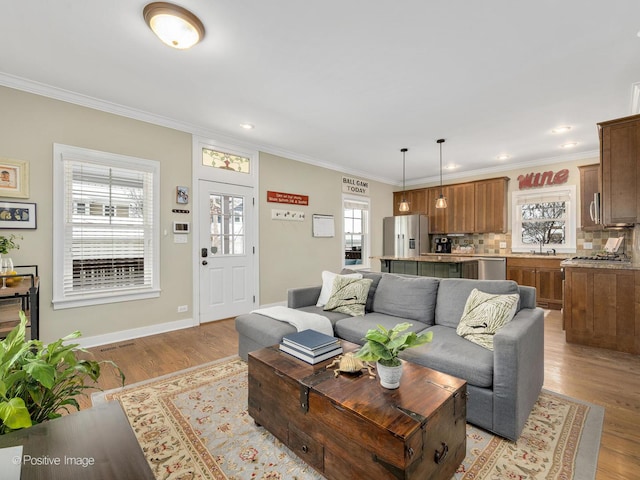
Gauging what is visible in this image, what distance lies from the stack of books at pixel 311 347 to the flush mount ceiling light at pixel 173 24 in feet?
7.45

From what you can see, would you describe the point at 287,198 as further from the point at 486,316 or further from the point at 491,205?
the point at 491,205

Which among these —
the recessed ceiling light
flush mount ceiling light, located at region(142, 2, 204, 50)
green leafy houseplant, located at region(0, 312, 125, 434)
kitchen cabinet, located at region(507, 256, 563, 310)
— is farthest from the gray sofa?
kitchen cabinet, located at region(507, 256, 563, 310)

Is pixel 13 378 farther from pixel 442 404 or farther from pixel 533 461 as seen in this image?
pixel 533 461

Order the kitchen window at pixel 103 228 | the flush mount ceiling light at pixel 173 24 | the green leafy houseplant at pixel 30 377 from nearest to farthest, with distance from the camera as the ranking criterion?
the green leafy houseplant at pixel 30 377, the flush mount ceiling light at pixel 173 24, the kitchen window at pixel 103 228

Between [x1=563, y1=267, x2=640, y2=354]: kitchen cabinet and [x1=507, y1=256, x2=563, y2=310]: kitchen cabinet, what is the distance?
5.86 ft

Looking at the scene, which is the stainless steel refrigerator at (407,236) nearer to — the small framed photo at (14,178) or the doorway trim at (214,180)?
the doorway trim at (214,180)

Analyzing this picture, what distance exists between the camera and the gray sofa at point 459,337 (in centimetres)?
177

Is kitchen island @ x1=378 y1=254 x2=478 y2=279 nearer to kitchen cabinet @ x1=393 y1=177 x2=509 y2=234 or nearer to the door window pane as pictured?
kitchen cabinet @ x1=393 y1=177 x2=509 y2=234

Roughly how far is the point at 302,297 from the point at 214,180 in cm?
224

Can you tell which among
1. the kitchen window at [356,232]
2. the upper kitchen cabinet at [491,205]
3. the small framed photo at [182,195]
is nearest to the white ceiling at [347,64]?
the small framed photo at [182,195]

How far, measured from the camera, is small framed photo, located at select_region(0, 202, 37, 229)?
112 inches

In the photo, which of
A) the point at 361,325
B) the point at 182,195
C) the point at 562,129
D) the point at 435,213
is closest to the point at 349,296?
the point at 361,325

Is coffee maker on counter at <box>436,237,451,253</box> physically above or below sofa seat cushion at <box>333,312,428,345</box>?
above

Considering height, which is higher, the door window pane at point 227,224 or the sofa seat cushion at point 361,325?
the door window pane at point 227,224
